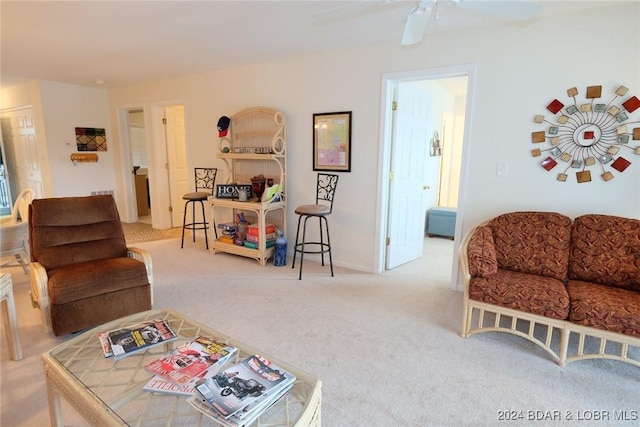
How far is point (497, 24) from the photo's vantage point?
2.81 m

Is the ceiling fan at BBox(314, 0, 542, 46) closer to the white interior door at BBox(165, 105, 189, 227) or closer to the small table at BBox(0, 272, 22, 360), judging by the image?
the small table at BBox(0, 272, 22, 360)

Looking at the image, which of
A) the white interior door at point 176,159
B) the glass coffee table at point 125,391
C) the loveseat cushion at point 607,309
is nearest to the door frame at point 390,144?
the loveseat cushion at point 607,309

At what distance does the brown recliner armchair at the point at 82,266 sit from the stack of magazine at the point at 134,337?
80 cm

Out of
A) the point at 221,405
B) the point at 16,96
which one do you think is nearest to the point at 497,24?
the point at 221,405

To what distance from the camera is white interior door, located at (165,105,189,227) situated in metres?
5.54

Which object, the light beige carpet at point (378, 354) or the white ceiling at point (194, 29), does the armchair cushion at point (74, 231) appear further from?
the white ceiling at point (194, 29)

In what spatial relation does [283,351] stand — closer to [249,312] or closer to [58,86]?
[249,312]

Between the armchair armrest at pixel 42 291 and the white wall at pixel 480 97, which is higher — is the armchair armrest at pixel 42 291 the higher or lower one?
the lower one

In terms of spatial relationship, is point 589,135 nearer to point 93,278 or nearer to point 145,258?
point 145,258

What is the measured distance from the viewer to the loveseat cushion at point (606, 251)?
2328mm

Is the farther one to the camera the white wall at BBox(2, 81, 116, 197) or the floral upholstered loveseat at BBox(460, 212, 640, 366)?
the white wall at BBox(2, 81, 116, 197)

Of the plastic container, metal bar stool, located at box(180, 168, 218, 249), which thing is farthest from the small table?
metal bar stool, located at box(180, 168, 218, 249)

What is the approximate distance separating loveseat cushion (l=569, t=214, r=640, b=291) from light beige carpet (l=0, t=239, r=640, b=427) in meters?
0.57

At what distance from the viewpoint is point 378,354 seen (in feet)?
7.46
